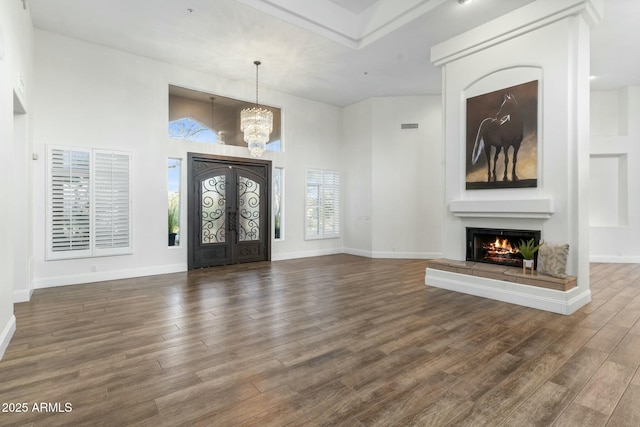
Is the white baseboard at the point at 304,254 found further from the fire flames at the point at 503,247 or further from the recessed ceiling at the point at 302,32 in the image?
the fire flames at the point at 503,247

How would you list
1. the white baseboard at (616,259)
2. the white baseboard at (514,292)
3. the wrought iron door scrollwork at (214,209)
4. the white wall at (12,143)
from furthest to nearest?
the white baseboard at (616,259), the wrought iron door scrollwork at (214,209), the white baseboard at (514,292), the white wall at (12,143)

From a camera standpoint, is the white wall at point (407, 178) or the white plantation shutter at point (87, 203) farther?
the white wall at point (407, 178)

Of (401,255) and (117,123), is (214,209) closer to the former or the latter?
(117,123)

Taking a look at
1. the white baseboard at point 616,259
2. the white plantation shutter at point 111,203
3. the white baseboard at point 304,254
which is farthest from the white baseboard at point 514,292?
the white plantation shutter at point 111,203

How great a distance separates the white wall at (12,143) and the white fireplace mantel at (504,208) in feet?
17.7

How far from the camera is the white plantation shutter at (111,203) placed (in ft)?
17.9

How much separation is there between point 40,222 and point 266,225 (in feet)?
13.2

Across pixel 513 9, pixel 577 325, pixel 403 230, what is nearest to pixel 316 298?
pixel 577 325

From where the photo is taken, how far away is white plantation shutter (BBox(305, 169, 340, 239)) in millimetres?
8320

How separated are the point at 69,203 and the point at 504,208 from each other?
6.63 m

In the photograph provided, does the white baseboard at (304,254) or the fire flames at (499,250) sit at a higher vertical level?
the fire flames at (499,250)

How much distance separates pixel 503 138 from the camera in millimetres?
4668

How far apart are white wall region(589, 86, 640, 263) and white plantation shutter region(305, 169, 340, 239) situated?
6.05 m

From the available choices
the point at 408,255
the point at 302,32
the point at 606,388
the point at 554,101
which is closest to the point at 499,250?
the point at 554,101
